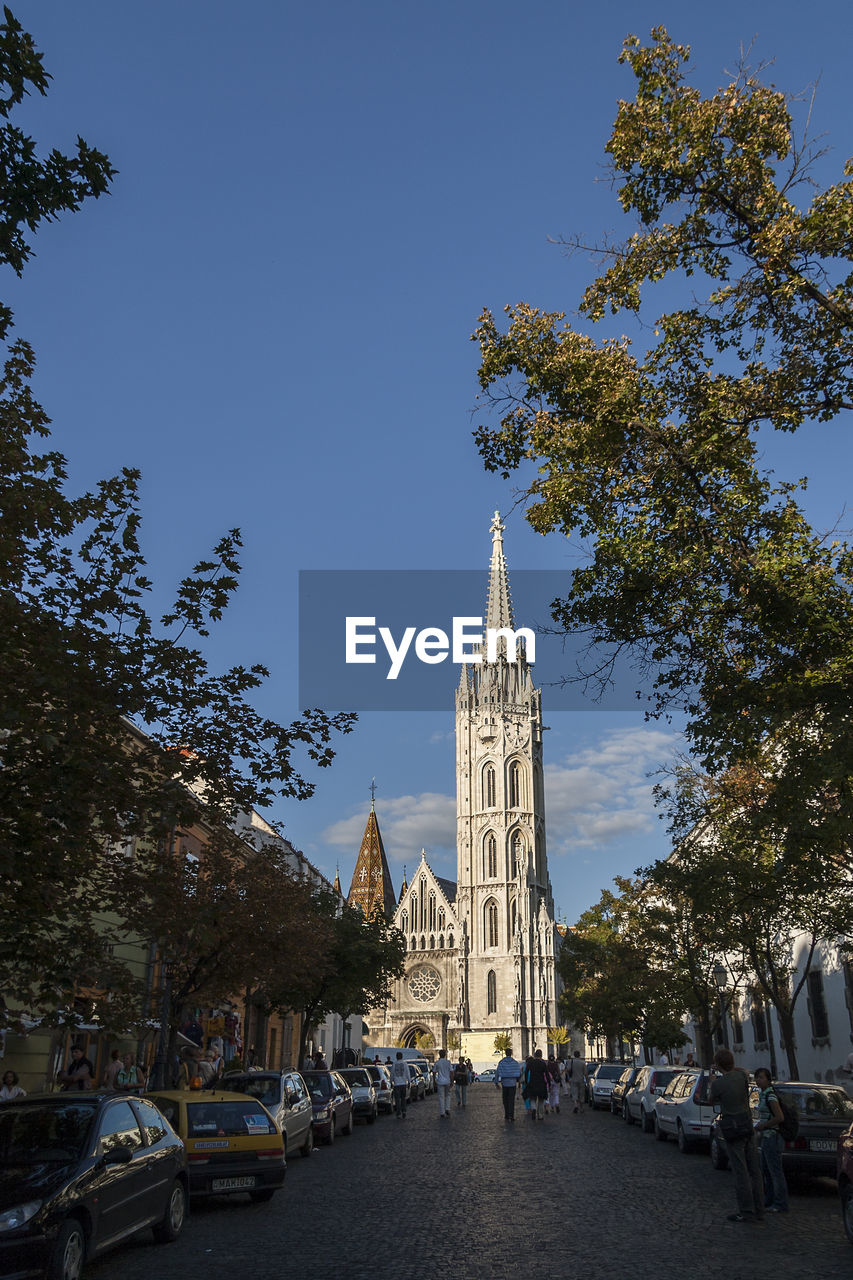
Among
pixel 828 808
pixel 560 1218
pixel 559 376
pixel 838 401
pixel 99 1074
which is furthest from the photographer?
pixel 99 1074

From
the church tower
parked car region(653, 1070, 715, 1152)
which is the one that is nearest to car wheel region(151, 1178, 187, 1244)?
parked car region(653, 1070, 715, 1152)

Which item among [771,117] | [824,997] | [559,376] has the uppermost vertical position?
[771,117]

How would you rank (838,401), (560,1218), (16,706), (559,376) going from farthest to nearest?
(559,376), (838,401), (560,1218), (16,706)

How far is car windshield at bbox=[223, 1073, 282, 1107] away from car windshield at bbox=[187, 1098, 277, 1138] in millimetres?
4192

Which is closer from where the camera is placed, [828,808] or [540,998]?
[828,808]

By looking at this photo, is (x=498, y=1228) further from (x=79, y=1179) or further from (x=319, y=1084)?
(x=319, y=1084)

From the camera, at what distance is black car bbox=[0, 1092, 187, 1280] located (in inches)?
283

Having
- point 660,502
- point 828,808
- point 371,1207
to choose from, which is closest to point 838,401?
point 660,502

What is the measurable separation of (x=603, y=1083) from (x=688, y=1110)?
19.9 m

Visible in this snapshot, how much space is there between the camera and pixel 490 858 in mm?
106062

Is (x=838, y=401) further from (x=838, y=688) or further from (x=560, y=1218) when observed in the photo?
(x=560, y=1218)

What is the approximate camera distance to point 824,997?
104 feet

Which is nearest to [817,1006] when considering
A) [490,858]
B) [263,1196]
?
[263,1196]

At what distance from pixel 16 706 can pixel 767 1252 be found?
7.84 meters
